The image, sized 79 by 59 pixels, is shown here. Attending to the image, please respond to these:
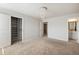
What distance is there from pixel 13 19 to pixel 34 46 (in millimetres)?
700

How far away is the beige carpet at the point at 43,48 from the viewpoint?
139 cm

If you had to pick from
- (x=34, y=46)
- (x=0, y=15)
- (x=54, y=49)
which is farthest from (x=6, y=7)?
(x=54, y=49)

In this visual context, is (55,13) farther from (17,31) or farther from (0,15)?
(0,15)

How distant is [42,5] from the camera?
138cm

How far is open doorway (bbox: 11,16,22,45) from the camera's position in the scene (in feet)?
4.98

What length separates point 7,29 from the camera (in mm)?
1459

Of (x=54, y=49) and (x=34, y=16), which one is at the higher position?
(x=34, y=16)

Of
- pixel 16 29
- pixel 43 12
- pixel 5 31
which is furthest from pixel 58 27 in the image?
pixel 5 31

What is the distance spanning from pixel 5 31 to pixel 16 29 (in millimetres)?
221

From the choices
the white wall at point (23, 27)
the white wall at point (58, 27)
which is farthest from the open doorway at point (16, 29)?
the white wall at point (58, 27)

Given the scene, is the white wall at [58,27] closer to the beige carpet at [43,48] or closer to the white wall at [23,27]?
the beige carpet at [43,48]

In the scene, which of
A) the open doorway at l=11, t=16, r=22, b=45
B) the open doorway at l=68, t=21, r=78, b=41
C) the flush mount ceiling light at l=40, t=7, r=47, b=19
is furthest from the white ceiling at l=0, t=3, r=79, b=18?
the open doorway at l=68, t=21, r=78, b=41
